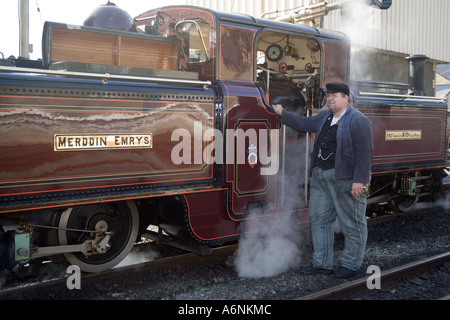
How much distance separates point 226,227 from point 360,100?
8.02 feet

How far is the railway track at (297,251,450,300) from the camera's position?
12.1ft

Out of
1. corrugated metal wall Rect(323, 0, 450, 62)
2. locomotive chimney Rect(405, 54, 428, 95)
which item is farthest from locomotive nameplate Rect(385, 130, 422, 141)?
corrugated metal wall Rect(323, 0, 450, 62)

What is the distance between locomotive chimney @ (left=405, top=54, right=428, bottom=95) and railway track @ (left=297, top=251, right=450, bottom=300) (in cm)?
347

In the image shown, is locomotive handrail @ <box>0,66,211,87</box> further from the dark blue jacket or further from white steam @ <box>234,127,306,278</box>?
white steam @ <box>234,127,306,278</box>

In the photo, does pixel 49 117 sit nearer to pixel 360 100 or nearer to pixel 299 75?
pixel 299 75

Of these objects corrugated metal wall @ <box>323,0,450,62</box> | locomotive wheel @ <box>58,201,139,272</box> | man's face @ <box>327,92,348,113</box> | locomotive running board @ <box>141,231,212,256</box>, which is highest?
corrugated metal wall @ <box>323,0,450,62</box>

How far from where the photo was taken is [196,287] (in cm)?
412

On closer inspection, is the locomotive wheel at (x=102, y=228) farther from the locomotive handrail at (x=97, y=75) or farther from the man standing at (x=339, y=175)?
the man standing at (x=339, y=175)

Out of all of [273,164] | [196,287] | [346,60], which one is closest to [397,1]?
[346,60]

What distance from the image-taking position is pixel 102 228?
3.98m

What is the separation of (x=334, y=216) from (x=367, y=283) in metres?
0.76

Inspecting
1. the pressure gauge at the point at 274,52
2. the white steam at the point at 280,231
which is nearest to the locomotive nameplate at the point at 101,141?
the white steam at the point at 280,231

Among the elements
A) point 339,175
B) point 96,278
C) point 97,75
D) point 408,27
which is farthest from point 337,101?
point 408,27

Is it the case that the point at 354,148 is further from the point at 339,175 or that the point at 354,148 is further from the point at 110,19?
the point at 110,19
